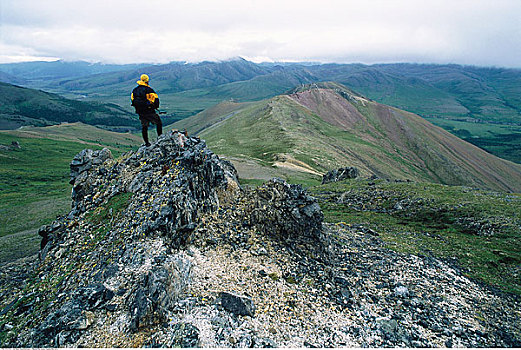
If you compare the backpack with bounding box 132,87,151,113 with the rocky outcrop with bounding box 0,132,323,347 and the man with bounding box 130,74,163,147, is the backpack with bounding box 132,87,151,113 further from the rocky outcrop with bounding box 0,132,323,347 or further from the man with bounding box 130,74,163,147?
the rocky outcrop with bounding box 0,132,323,347

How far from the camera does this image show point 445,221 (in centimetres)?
2692

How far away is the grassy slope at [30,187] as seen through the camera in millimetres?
33188

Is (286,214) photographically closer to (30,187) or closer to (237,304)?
(237,304)

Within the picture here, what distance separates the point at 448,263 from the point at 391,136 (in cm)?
14908

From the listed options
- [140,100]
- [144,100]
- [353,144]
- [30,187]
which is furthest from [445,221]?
[353,144]

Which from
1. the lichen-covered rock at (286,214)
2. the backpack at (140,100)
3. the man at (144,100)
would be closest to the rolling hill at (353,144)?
the lichen-covered rock at (286,214)

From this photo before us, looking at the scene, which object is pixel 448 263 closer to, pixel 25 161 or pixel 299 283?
pixel 299 283

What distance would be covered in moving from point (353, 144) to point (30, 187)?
120 metres

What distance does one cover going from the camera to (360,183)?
140ft

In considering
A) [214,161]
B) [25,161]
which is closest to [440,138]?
[214,161]

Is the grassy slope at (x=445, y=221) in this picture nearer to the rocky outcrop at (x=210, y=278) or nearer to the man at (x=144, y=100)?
the rocky outcrop at (x=210, y=278)

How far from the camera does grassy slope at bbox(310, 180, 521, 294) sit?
64.7 feet

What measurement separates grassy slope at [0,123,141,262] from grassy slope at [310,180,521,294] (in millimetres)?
37095

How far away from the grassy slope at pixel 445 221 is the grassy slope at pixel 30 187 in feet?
122
